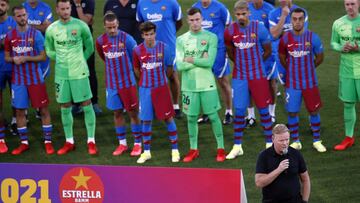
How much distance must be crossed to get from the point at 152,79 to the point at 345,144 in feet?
8.93

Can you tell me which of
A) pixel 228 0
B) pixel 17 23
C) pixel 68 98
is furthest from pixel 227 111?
pixel 228 0

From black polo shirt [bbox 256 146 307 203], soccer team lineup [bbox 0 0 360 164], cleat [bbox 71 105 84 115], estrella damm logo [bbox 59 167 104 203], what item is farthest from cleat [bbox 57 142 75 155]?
black polo shirt [bbox 256 146 307 203]

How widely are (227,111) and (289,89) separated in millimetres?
1695

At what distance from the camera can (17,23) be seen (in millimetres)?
10367

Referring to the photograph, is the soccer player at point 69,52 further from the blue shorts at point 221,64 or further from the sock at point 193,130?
the blue shorts at point 221,64

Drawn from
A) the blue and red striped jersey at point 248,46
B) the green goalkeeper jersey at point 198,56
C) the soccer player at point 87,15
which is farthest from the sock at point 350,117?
the soccer player at point 87,15

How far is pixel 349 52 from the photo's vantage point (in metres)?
10.1

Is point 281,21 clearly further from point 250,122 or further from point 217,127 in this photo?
point 217,127

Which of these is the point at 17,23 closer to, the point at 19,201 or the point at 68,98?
the point at 68,98

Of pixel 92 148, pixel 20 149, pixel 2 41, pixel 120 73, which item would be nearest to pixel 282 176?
pixel 120 73

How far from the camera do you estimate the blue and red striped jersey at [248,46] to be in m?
9.84

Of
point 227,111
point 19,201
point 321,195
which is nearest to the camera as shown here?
point 19,201

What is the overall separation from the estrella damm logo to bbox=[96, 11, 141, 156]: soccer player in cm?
257

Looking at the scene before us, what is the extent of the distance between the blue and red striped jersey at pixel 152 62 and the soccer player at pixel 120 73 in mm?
333
